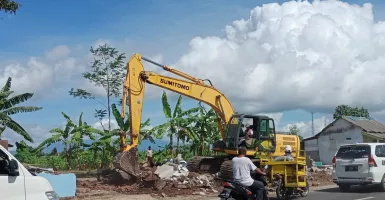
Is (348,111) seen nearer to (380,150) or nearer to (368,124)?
(368,124)

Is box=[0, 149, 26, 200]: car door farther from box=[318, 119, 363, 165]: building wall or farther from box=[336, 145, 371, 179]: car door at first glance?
box=[318, 119, 363, 165]: building wall

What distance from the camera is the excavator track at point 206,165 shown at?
22.1 m

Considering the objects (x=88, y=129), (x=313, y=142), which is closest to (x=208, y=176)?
(x=88, y=129)

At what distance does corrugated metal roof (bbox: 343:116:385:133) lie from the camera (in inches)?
1763

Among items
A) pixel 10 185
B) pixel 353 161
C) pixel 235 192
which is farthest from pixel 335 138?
pixel 10 185

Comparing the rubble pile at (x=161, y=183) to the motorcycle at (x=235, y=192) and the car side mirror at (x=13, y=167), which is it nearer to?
the motorcycle at (x=235, y=192)

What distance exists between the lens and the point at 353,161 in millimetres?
18297

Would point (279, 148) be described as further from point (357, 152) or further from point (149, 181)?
point (149, 181)

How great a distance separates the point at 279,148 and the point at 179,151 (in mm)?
12438

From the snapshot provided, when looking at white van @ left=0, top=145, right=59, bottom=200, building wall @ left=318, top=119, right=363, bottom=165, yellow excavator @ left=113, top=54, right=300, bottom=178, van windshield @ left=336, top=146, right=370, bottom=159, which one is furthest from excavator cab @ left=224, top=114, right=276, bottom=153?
building wall @ left=318, top=119, right=363, bottom=165

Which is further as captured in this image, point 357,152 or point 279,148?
point 279,148

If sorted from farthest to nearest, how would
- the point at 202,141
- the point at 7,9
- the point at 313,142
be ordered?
the point at 313,142
the point at 202,141
the point at 7,9

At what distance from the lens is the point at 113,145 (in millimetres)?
29156

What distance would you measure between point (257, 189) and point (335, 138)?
38.0 metres
